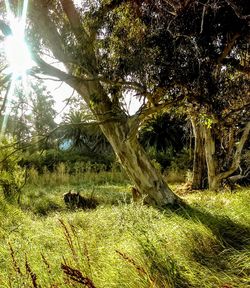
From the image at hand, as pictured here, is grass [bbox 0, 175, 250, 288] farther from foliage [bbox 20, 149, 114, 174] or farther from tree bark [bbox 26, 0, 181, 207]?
foliage [bbox 20, 149, 114, 174]

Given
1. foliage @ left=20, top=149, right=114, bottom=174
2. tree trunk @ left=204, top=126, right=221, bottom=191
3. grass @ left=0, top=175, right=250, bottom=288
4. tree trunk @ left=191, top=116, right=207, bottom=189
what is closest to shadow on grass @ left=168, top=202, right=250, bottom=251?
grass @ left=0, top=175, right=250, bottom=288

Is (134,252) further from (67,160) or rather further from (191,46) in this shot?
(67,160)

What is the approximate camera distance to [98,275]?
345 centimetres

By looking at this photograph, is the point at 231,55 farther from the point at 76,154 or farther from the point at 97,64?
the point at 76,154

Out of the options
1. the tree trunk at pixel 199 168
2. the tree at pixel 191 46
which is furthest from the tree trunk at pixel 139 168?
the tree trunk at pixel 199 168

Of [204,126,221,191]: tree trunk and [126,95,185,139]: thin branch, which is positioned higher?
[126,95,185,139]: thin branch

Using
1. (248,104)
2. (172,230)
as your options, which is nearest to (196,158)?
(248,104)

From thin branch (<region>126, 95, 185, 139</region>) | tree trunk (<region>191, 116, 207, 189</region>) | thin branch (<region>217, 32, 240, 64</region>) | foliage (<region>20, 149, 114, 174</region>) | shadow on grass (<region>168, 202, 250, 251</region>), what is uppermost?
thin branch (<region>217, 32, 240, 64</region>)

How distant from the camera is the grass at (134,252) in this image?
321 centimetres

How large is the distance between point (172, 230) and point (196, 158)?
8277 millimetres

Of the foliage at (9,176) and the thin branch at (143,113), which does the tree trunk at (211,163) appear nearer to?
the thin branch at (143,113)

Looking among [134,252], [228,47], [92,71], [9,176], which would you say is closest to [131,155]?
[92,71]

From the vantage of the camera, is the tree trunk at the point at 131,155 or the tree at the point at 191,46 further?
the tree trunk at the point at 131,155

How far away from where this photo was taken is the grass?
321cm
